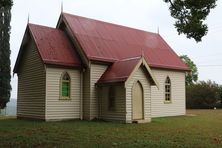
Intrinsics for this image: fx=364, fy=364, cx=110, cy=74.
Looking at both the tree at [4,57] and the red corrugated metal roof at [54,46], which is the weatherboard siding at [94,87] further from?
the tree at [4,57]

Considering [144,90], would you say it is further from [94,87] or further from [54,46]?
[54,46]

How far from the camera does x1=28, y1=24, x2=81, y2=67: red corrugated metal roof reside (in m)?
25.0

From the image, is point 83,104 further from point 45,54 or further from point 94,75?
point 45,54

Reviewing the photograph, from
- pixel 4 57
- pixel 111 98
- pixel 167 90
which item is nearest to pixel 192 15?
pixel 111 98

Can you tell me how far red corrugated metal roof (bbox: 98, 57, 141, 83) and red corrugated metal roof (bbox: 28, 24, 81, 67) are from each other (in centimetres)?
220

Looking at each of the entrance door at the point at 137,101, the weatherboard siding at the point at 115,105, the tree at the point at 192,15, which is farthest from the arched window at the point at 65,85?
the tree at the point at 192,15

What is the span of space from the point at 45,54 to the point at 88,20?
7153 millimetres

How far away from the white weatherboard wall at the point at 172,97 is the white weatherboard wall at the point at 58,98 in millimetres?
7029

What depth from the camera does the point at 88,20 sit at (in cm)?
3075

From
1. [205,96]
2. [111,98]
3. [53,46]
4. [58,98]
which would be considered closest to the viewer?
[58,98]

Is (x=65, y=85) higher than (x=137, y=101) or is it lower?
higher

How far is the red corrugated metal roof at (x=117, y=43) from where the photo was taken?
2719cm

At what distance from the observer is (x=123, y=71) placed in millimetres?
24406

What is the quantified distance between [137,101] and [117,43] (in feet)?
22.5
